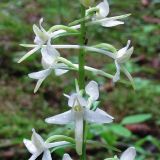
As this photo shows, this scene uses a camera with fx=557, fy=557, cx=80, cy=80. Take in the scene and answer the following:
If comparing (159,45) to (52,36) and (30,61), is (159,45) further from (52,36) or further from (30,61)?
(52,36)

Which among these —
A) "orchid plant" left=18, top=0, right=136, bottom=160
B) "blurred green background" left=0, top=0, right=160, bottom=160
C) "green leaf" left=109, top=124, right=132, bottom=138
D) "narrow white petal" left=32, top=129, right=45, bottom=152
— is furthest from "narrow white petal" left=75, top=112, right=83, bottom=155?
"green leaf" left=109, top=124, right=132, bottom=138

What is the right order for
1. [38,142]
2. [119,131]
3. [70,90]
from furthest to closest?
[70,90] < [119,131] < [38,142]

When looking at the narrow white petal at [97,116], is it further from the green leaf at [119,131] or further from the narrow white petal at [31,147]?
the green leaf at [119,131]

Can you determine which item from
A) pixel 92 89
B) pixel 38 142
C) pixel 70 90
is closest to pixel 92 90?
pixel 92 89

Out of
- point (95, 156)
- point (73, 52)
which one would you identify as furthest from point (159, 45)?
point (95, 156)

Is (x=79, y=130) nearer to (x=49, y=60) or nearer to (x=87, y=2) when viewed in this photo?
(x=49, y=60)

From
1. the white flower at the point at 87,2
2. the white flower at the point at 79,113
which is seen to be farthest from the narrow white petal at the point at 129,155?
the white flower at the point at 87,2
